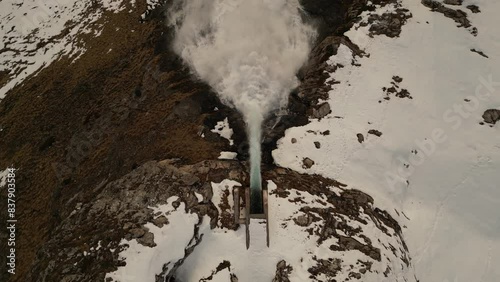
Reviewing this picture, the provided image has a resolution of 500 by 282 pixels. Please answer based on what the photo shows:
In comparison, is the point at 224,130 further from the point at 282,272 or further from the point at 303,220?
the point at 282,272

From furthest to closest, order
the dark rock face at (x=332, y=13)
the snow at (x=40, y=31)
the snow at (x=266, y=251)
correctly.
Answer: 1. the snow at (x=40, y=31)
2. the dark rock face at (x=332, y=13)
3. the snow at (x=266, y=251)

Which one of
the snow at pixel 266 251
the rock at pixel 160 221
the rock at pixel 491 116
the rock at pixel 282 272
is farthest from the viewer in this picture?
the rock at pixel 491 116

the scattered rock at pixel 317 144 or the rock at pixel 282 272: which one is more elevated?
the scattered rock at pixel 317 144

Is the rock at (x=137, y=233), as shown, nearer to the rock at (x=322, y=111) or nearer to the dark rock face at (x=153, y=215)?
the dark rock face at (x=153, y=215)

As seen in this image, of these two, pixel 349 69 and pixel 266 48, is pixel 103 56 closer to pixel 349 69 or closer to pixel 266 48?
pixel 266 48

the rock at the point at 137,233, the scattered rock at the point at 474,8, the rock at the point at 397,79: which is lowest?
the rock at the point at 137,233

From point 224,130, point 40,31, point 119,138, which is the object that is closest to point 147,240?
point 119,138

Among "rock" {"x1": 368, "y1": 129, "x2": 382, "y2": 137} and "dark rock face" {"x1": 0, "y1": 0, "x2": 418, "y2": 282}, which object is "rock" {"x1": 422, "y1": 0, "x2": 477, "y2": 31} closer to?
"dark rock face" {"x1": 0, "y1": 0, "x2": 418, "y2": 282}

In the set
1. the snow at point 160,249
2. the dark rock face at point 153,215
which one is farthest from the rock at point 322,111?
the snow at point 160,249
